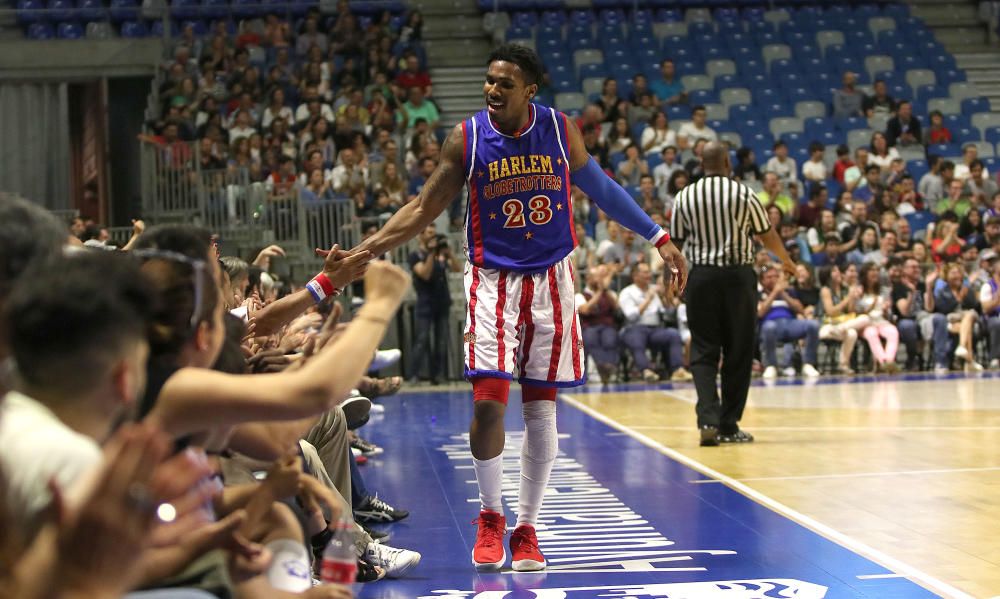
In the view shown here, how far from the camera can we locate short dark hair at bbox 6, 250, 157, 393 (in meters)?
1.94

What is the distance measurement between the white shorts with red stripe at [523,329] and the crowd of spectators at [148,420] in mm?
1546

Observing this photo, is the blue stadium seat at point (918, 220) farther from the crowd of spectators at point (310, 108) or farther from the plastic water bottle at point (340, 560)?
the plastic water bottle at point (340, 560)

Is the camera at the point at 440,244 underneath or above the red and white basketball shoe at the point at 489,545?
above

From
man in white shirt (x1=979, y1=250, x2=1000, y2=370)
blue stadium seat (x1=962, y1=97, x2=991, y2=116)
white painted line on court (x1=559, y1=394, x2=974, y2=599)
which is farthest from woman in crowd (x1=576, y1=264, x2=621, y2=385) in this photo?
blue stadium seat (x1=962, y1=97, x2=991, y2=116)

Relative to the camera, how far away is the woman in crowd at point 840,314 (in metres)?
14.3

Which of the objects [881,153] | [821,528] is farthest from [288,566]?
[881,153]

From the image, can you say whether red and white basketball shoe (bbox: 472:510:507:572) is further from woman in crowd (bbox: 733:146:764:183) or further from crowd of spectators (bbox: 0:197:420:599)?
woman in crowd (bbox: 733:146:764:183)

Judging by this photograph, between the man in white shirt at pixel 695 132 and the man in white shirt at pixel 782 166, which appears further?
the man in white shirt at pixel 695 132

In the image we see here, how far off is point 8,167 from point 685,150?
9.54 metres

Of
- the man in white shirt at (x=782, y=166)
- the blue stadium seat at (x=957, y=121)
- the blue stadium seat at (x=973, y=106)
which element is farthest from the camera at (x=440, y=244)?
the blue stadium seat at (x=973, y=106)

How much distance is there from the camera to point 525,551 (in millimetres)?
4703

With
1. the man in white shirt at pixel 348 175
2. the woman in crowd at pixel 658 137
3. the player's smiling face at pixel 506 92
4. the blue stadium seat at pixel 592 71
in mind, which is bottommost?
the player's smiling face at pixel 506 92

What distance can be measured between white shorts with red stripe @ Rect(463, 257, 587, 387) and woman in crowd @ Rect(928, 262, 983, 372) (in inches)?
423

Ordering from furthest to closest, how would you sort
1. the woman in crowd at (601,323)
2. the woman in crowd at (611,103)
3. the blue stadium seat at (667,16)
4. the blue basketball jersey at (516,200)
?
the blue stadium seat at (667,16)
the woman in crowd at (611,103)
the woman in crowd at (601,323)
the blue basketball jersey at (516,200)
